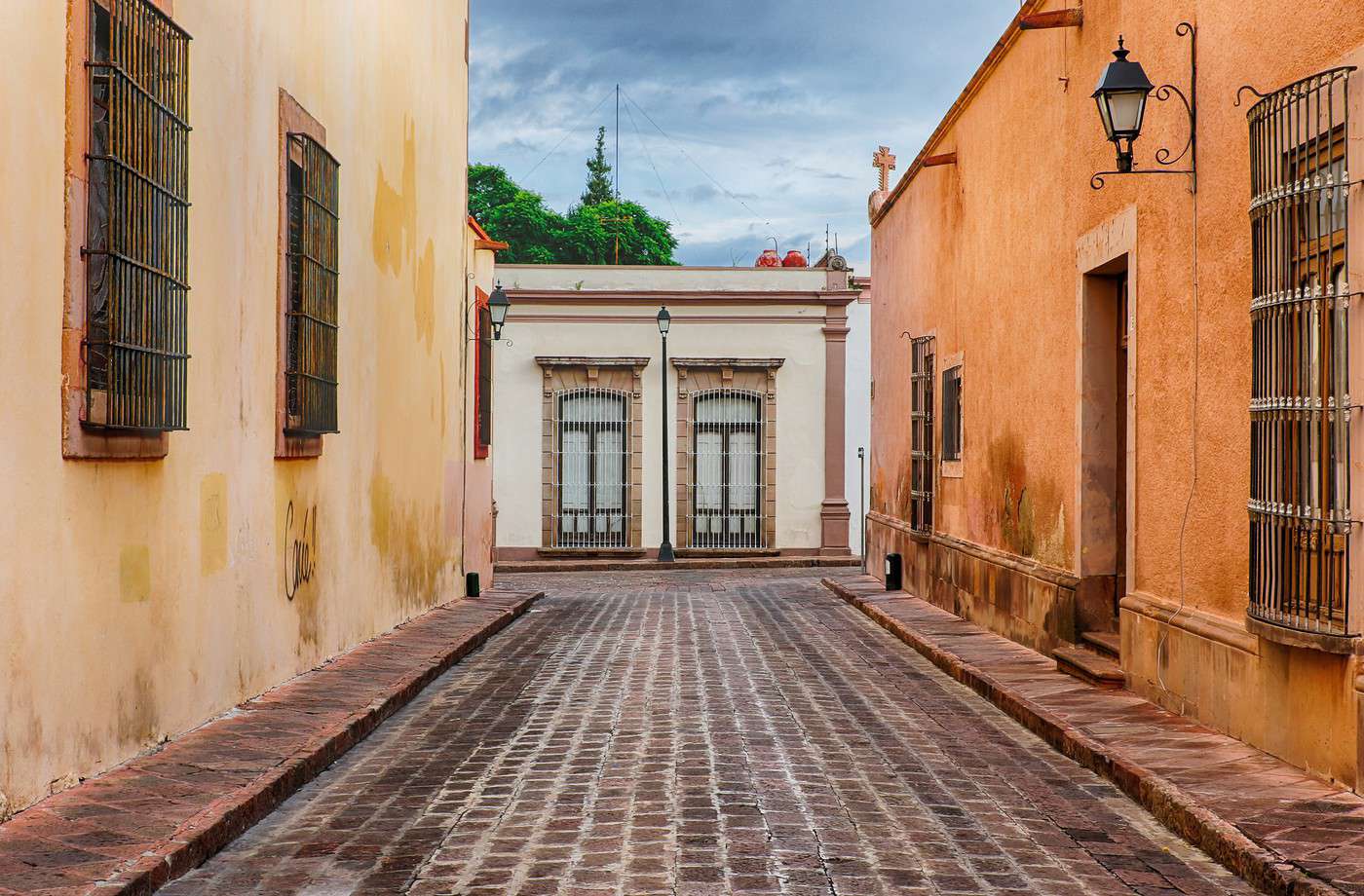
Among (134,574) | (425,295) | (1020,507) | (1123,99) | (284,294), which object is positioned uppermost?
(1123,99)

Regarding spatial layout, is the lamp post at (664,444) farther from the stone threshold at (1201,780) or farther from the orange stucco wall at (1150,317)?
the stone threshold at (1201,780)

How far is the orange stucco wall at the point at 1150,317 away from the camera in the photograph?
720 centimetres

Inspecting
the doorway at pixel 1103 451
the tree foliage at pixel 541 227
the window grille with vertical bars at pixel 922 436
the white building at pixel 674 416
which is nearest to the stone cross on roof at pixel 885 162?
the white building at pixel 674 416

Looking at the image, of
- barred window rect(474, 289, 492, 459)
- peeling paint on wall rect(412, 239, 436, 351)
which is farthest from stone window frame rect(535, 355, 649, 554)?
peeling paint on wall rect(412, 239, 436, 351)

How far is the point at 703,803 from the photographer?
6141 millimetres

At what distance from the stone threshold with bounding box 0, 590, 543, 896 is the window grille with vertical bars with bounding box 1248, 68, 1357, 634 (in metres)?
4.44

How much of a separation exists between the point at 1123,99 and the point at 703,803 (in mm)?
4776

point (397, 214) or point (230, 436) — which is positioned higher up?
point (397, 214)

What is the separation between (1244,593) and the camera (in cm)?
746

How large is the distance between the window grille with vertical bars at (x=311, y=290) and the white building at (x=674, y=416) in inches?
693

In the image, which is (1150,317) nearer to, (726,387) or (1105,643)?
(1105,643)

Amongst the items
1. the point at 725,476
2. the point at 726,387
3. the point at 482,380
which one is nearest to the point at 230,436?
the point at 482,380

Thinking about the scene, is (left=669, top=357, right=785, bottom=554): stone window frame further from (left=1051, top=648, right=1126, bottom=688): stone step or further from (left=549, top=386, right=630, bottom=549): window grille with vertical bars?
(left=1051, top=648, right=1126, bottom=688): stone step

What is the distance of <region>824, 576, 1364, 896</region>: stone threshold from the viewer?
16.8 ft
